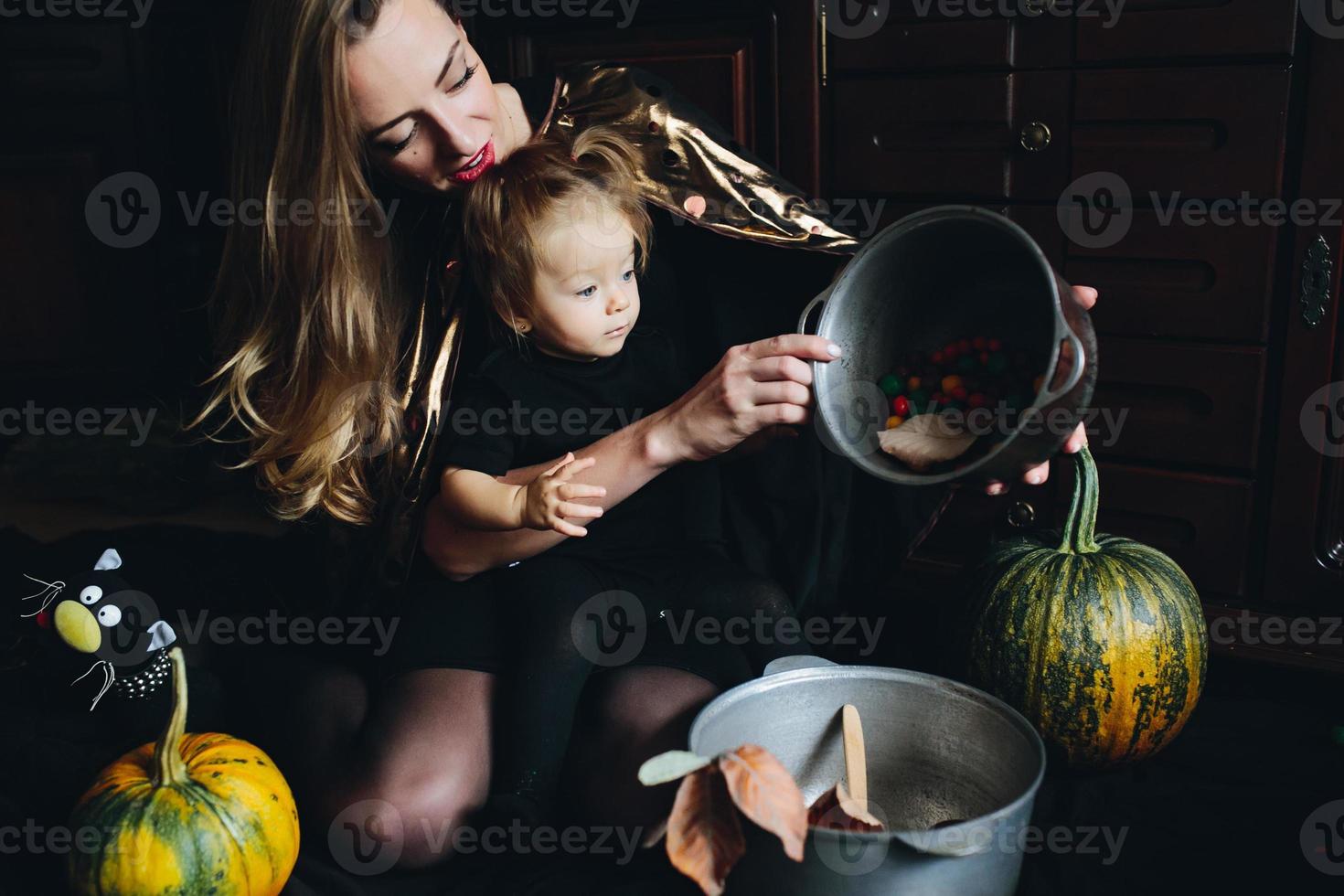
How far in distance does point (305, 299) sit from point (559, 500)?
497mm

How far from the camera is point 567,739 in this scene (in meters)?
1.28

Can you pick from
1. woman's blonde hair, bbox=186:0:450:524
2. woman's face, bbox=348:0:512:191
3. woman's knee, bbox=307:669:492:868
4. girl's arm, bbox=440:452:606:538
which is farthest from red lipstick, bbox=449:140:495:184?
woman's knee, bbox=307:669:492:868

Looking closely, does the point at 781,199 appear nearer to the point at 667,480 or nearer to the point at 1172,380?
the point at 667,480

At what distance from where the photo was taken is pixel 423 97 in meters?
1.28

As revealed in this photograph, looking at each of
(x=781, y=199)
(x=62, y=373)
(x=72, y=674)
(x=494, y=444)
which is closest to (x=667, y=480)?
(x=494, y=444)

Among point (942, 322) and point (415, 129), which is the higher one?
point (415, 129)

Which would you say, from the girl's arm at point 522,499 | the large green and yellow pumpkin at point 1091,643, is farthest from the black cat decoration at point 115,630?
the large green and yellow pumpkin at point 1091,643

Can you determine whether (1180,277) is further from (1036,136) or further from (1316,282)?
(1036,136)

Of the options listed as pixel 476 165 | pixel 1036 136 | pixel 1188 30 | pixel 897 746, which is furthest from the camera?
pixel 1036 136

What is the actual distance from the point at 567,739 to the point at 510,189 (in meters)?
0.58

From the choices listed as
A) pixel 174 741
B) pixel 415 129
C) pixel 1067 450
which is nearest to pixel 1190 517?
pixel 1067 450

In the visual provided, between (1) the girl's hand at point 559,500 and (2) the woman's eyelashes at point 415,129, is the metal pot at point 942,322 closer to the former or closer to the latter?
(1) the girl's hand at point 559,500

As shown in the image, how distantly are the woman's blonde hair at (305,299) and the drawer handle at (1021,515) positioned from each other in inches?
33.9

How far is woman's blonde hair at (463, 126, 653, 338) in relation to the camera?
1.25 metres
